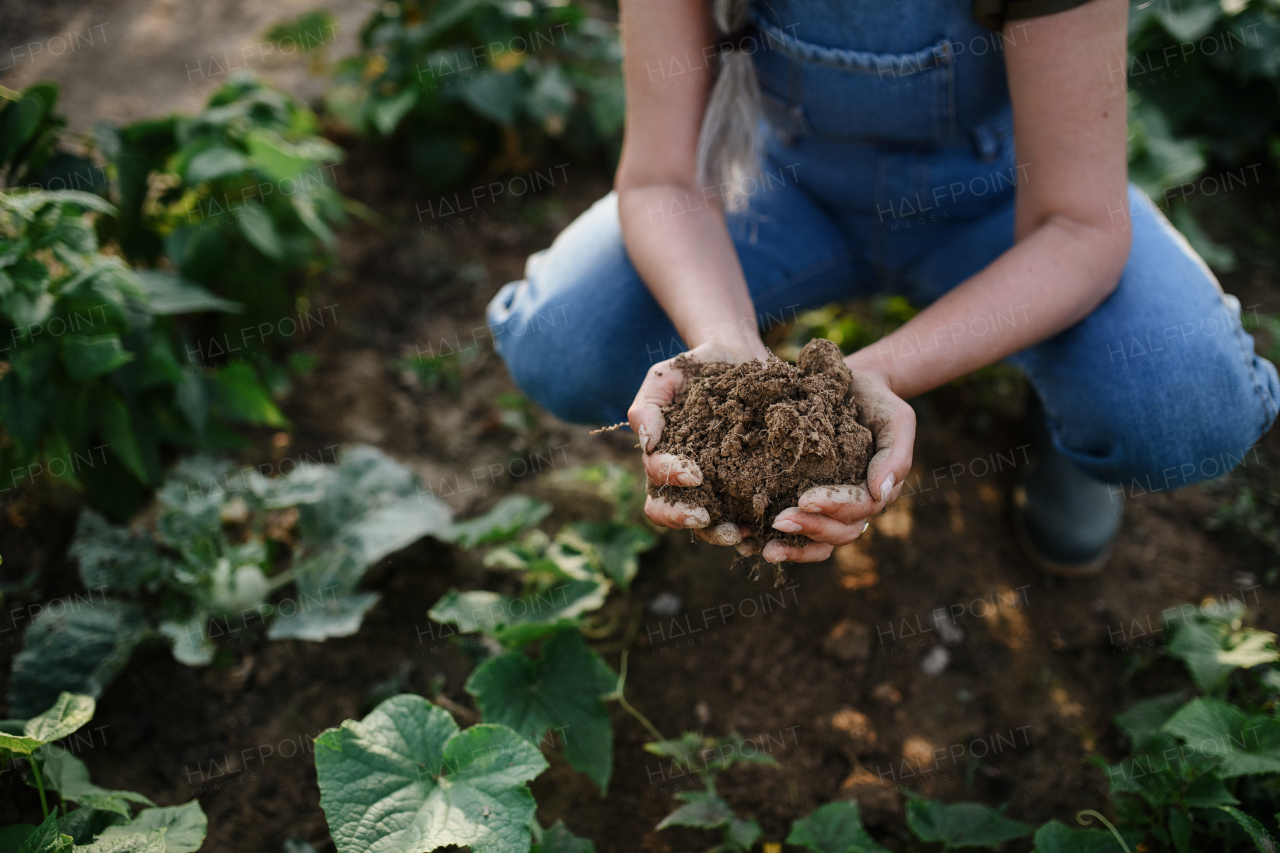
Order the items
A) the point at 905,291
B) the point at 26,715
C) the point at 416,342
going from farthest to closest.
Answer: the point at 416,342 → the point at 905,291 → the point at 26,715

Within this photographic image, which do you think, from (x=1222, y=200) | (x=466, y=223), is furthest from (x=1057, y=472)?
(x=466, y=223)

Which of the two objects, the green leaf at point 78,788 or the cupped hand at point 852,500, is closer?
the cupped hand at point 852,500

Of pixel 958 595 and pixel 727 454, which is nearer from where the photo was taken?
pixel 727 454

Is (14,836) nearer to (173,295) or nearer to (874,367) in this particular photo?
(173,295)

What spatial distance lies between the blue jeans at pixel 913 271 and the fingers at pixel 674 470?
0.54 m

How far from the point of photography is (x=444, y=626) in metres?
2.06

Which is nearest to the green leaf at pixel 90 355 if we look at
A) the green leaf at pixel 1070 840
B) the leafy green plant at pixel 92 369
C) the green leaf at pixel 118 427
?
the leafy green plant at pixel 92 369

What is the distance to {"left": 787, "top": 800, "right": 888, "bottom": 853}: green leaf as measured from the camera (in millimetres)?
1517

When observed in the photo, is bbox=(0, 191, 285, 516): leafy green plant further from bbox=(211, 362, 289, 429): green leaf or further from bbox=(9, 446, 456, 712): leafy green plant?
bbox=(9, 446, 456, 712): leafy green plant

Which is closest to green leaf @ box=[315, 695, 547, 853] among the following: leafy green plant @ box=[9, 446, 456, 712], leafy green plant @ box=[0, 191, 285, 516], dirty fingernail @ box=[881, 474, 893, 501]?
leafy green plant @ box=[9, 446, 456, 712]

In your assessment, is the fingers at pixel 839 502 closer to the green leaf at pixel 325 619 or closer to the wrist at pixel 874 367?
the wrist at pixel 874 367

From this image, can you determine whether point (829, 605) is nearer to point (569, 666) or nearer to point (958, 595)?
point (958, 595)

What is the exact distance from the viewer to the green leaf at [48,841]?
1.26m

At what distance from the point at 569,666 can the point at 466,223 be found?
2200 millimetres
